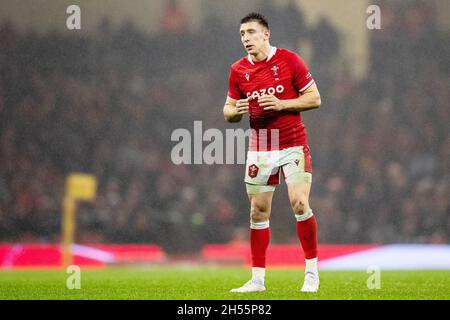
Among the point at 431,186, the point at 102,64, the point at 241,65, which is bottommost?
the point at 431,186

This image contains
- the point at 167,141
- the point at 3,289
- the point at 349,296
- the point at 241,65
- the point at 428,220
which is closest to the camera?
the point at 349,296

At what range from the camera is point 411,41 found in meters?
18.6

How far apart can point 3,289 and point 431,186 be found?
1164cm

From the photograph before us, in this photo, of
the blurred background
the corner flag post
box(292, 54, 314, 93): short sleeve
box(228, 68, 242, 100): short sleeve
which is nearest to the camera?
box(292, 54, 314, 93): short sleeve

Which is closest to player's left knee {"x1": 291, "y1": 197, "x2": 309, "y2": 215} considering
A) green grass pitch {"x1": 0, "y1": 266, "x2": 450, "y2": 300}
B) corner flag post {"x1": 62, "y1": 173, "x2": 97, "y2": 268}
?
green grass pitch {"x1": 0, "y1": 266, "x2": 450, "y2": 300}

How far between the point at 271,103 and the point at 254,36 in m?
0.59

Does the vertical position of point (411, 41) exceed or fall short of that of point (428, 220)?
it exceeds it

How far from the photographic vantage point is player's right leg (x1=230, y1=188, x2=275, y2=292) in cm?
674

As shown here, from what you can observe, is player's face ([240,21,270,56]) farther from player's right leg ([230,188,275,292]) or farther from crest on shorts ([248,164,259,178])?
player's right leg ([230,188,275,292])

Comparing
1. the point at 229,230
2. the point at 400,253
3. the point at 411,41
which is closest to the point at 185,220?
the point at 229,230

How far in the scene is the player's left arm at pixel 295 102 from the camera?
652cm

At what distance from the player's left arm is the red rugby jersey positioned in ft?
0.24

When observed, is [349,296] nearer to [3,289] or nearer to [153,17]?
[3,289]

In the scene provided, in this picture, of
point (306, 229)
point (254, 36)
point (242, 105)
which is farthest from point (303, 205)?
point (254, 36)
